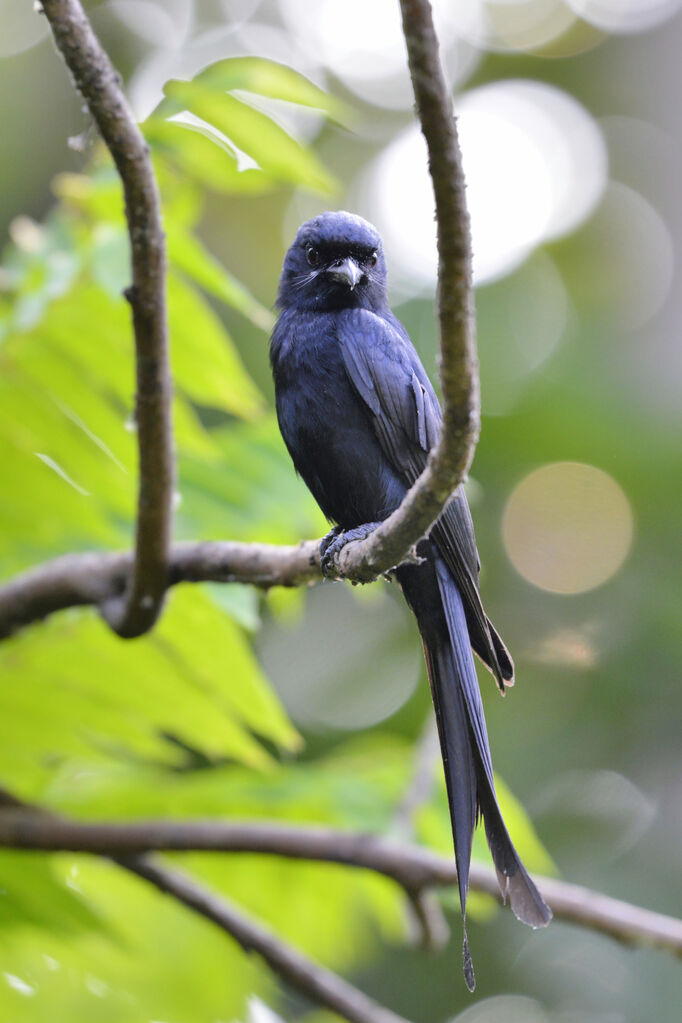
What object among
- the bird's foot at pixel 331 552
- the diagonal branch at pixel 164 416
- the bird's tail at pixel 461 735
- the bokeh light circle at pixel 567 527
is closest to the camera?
the diagonal branch at pixel 164 416

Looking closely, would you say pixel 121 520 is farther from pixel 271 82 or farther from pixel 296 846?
pixel 271 82

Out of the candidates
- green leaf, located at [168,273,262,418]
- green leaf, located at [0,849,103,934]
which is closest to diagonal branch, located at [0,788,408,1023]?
green leaf, located at [0,849,103,934]

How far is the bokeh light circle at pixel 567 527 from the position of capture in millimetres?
5699

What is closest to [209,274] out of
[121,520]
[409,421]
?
[409,421]

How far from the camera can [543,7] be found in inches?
327

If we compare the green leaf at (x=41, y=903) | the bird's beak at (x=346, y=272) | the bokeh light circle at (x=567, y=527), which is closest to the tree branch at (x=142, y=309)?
the green leaf at (x=41, y=903)

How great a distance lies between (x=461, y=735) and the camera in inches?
101

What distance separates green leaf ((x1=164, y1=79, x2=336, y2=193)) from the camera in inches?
109

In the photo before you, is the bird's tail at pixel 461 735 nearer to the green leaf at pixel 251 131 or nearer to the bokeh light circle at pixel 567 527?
the green leaf at pixel 251 131

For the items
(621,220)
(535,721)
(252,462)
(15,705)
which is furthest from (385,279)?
A: (621,220)

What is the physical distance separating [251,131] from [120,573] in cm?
120

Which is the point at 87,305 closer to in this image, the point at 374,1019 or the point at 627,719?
the point at 374,1019

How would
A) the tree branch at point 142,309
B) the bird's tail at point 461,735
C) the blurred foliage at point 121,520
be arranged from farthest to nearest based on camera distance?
the blurred foliage at point 121,520, the bird's tail at point 461,735, the tree branch at point 142,309

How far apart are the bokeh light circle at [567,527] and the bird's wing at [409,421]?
2.54 m
